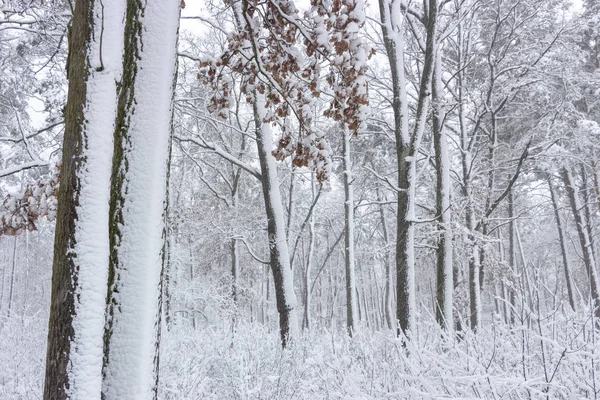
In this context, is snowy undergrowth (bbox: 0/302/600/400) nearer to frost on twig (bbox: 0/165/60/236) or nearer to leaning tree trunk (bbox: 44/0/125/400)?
leaning tree trunk (bbox: 44/0/125/400)

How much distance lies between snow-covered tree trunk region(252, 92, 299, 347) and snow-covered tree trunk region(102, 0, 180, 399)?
437 cm

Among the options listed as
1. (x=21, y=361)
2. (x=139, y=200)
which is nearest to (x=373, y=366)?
(x=139, y=200)

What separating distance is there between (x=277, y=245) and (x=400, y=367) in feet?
12.7

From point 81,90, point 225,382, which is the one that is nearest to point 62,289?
point 81,90

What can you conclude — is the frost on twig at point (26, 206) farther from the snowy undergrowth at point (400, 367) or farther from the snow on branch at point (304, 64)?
the snowy undergrowth at point (400, 367)

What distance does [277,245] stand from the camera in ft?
22.8

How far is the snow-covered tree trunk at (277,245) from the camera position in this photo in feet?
22.1

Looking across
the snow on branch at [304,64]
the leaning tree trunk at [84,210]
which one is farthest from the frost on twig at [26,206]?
the leaning tree trunk at [84,210]

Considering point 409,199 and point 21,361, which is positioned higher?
point 409,199

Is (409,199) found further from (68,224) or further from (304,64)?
(68,224)

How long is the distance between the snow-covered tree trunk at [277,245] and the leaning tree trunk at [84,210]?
448 cm

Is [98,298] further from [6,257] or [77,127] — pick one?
[6,257]

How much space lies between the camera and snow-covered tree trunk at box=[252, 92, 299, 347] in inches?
265

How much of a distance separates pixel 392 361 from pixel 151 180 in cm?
267
